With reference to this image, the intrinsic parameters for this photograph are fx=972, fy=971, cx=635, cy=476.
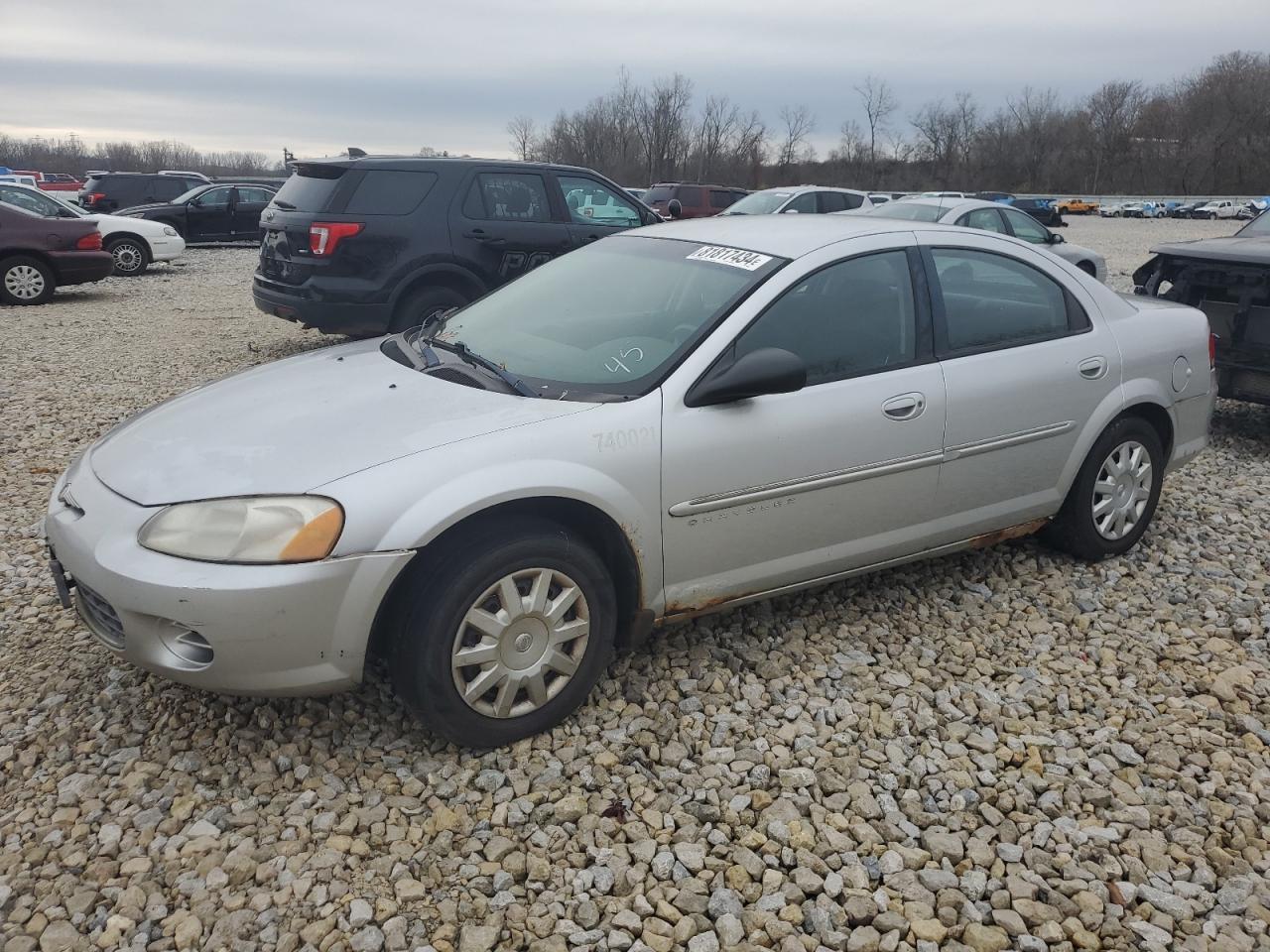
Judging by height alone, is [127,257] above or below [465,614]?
above

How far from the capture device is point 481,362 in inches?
138

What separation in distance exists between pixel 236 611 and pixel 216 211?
2030cm

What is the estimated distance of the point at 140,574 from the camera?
104 inches

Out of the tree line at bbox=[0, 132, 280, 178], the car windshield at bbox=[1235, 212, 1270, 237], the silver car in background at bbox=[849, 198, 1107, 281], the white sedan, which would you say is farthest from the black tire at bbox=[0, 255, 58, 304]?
the tree line at bbox=[0, 132, 280, 178]

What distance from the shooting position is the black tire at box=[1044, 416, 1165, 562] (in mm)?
4258

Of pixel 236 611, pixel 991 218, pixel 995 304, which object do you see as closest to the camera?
pixel 236 611

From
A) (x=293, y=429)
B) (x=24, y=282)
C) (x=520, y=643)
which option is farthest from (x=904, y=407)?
(x=24, y=282)

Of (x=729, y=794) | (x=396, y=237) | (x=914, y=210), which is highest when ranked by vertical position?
(x=914, y=210)

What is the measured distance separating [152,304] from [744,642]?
11.9 metres

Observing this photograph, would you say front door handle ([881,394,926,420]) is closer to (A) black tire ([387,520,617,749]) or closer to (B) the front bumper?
(A) black tire ([387,520,617,749])

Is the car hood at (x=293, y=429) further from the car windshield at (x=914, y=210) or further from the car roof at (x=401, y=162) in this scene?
the car windshield at (x=914, y=210)

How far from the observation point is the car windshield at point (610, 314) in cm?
329

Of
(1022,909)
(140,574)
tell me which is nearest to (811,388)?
(1022,909)

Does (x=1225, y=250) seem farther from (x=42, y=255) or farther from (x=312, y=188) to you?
(x=42, y=255)
